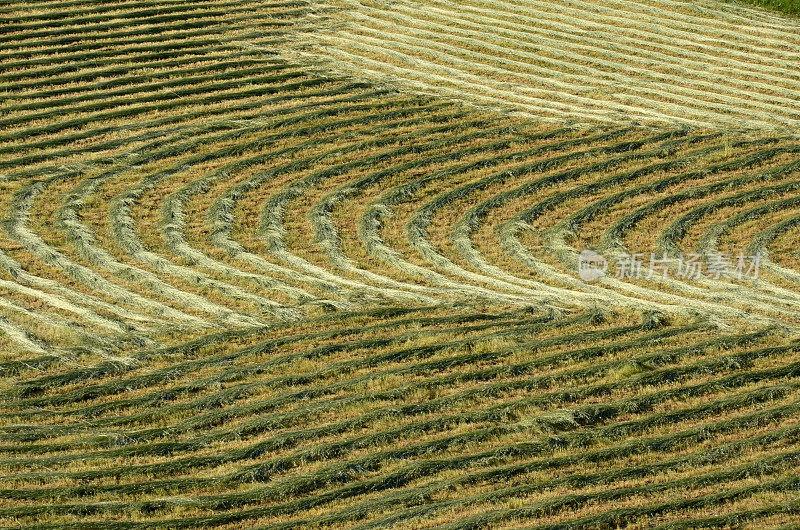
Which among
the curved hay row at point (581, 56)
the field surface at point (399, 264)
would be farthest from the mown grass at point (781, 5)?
the curved hay row at point (581, 56)

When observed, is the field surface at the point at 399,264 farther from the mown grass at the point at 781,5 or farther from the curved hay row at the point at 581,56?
the mown grass at the point at 781,5

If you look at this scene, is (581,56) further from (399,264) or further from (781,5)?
(399,264)

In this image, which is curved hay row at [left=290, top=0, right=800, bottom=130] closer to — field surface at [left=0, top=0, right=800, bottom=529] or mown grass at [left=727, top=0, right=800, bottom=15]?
field surface at [left=0, top=0, right=800, bottom=529]

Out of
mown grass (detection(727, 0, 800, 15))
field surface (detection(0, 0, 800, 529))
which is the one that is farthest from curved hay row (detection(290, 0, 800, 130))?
mown grass (detection(727, 0, 800, 15))

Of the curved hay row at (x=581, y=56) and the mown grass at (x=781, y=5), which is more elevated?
the mown grass at (x=781, y=5)

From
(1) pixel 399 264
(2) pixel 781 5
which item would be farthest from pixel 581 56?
(1) pixel 399 264

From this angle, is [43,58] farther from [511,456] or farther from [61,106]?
[511,456]

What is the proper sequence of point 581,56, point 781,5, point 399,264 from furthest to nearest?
point 781,5
point 581,56
point 399,264

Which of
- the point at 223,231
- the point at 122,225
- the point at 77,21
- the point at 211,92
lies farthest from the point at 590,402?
the point at 77,21
